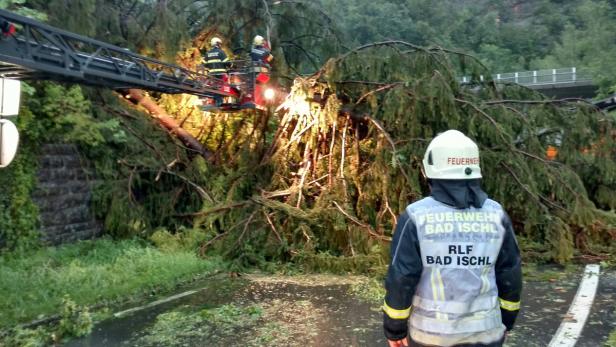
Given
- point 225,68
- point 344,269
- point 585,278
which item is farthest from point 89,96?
point 585,278

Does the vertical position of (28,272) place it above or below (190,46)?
below

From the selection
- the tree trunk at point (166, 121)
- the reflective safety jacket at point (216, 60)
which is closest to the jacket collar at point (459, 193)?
the reflective safety jacket at point (216, 60)

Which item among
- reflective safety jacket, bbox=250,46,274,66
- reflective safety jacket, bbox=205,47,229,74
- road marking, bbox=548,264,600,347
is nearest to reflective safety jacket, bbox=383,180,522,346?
road marking, bbox=548,264,600,347

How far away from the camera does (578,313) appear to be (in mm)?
5777

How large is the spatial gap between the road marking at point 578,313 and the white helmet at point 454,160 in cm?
310

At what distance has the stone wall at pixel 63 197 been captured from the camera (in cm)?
871

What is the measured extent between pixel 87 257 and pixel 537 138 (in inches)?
278

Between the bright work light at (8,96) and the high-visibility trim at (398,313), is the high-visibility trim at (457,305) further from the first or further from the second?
the bright work light at (8,96)

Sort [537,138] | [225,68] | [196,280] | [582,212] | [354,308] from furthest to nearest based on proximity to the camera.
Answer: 1. [225,68]
2. [537,138]
3. [582,212]
4. [196,280]
5. [354,308]

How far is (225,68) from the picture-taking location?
35.0ft

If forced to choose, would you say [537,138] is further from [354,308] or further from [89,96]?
[89,96]

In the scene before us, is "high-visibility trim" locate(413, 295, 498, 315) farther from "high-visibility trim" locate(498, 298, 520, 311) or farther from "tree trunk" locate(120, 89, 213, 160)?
"tree trunk" locate(120, 89, 213, 160)

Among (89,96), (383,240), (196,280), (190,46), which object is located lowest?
(196,280)

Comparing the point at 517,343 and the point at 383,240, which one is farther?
the point at 383,240
